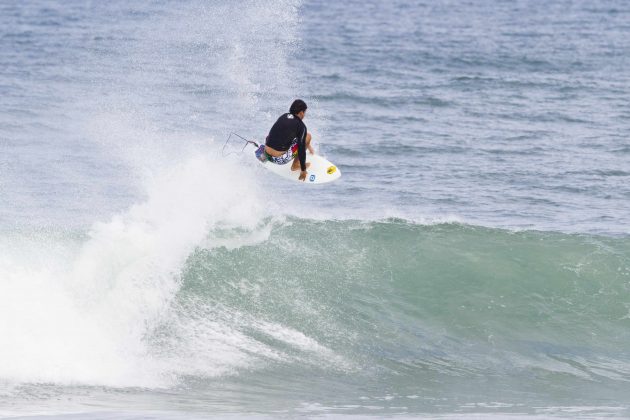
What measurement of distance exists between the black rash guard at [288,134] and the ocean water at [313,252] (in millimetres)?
2012

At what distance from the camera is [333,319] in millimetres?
16078

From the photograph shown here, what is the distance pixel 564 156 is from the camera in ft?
86.7

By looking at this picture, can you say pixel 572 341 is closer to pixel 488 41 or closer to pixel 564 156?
pixel 564 156

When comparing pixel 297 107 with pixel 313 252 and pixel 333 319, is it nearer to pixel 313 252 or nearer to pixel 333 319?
pixel 333 319

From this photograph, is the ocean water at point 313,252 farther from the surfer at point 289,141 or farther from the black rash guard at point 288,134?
the black rash guard at point 288,134

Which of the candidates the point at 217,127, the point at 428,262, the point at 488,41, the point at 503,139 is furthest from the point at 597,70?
the point at 428,262

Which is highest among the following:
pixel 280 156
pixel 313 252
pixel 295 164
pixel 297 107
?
pixel 297 107

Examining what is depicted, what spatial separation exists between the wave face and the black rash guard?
2097 mm

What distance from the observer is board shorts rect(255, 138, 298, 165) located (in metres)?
16.3

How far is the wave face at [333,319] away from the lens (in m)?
13.6

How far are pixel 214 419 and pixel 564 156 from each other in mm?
16704

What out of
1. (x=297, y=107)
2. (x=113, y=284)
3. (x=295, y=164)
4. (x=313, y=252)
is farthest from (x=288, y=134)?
(x=113, y=284)

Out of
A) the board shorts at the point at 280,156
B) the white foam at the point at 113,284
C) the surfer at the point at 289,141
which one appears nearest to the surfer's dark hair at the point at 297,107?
the surfer at the point at 289,141

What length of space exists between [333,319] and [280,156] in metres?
2.58
